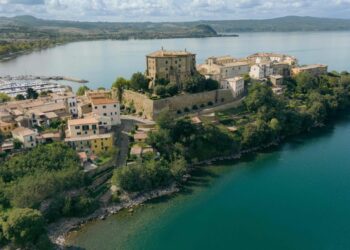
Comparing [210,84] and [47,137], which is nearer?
[47,137]

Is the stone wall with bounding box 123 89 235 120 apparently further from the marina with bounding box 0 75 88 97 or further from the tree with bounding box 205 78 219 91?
the marina with bounding box 0 75 88 97

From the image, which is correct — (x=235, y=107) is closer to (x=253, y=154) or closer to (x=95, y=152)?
(x=253, y=154)

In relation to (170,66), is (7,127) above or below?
below

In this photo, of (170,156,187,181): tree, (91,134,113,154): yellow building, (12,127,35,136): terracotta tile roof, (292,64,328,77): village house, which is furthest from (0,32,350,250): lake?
(292,64,328,77): village house

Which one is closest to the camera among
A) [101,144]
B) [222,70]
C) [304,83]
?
[101,144]

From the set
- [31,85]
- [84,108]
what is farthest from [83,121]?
[31,85]

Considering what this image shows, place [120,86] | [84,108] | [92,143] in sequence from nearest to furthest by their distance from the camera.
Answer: [92,143] → [84,108] → [120,86]

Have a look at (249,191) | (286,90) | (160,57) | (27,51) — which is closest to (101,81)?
(160,57)

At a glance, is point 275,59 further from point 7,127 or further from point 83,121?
point 7,127
